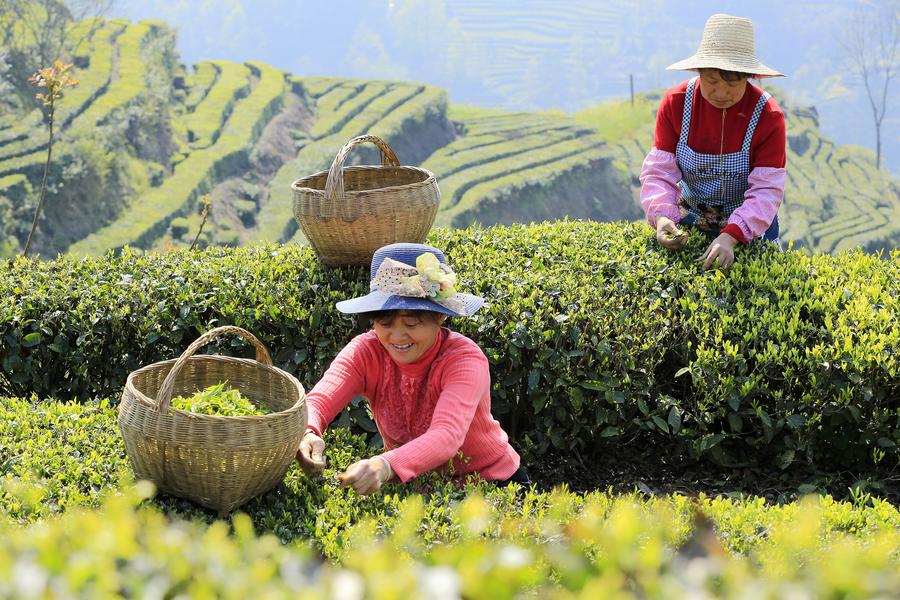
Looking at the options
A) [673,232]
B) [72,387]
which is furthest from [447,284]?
[72,387]

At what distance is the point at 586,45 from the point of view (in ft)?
444

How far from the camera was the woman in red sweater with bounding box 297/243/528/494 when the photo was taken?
3.13 m

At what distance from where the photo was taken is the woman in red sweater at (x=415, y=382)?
3127 mm

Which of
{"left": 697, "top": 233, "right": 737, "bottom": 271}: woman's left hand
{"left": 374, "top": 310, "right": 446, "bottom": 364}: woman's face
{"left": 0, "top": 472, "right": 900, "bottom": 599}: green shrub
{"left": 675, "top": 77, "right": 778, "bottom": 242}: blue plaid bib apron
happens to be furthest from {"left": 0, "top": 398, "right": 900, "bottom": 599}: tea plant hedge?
{"left": 675, "top": 77, "right": 778, "bottom": 242}: blue plaid bib apron

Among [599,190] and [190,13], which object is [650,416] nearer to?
[599,190]

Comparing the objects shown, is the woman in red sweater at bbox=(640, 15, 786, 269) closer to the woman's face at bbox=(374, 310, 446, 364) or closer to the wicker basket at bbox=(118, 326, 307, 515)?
the woman's face at bbox=(374, 310, 446, 364)

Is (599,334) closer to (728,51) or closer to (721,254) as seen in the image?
(721,254)

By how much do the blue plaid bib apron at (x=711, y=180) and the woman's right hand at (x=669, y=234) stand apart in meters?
0.25

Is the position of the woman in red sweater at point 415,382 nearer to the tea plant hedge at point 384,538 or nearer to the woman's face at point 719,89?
the tea plant hedge at point 384,538

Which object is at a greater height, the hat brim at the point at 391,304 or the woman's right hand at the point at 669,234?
the hat brim at the point at 391,304

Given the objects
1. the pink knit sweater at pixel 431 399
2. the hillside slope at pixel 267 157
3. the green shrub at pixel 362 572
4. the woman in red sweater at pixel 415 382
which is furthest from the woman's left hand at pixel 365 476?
the hillside slope at pixel 267 157

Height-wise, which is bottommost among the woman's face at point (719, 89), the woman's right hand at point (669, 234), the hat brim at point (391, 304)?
the woman's right hand at point (669, 234)

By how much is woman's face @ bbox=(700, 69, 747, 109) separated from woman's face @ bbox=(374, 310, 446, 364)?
2317mm

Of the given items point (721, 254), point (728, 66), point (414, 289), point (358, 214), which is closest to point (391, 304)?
point (414, 289)
